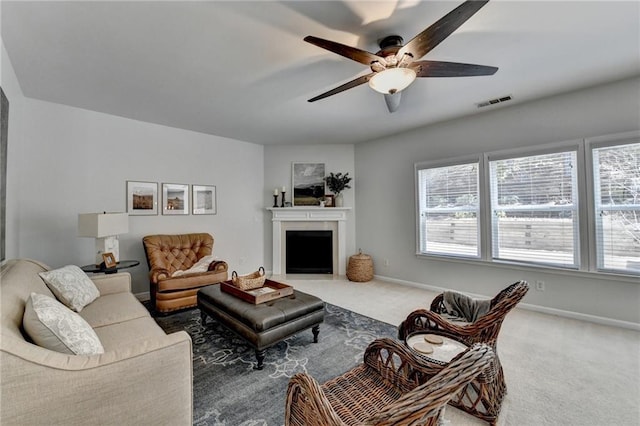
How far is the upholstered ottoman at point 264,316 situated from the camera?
210cm

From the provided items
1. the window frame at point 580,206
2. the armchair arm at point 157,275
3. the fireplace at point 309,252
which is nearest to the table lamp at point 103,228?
the armchair arm at point 157,275

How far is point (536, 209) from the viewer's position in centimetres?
334

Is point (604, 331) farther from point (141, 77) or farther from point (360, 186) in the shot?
point (141, 77)

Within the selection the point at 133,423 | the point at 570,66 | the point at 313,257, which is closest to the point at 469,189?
the point at 570,66

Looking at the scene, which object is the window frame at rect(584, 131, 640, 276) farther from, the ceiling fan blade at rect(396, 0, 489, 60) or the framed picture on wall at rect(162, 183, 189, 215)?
the framed picture on wall at rect(162, 183, 189, 215)

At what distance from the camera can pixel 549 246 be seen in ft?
10.7

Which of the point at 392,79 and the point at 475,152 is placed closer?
the point at 392,79

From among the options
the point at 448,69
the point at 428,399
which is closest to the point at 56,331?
the point at 428,399

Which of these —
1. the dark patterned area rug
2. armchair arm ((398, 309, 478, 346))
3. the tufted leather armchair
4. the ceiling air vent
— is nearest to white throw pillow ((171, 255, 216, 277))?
the tufted leather armchair

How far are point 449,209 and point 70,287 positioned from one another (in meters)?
4.58

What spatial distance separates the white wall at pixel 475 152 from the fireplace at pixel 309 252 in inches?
27.3

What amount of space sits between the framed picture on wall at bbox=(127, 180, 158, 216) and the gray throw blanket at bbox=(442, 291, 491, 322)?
13.8 ft

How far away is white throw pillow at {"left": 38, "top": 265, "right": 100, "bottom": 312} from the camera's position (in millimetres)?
2049

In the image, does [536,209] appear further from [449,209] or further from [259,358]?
[259,358]
